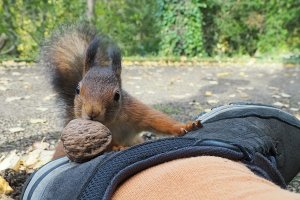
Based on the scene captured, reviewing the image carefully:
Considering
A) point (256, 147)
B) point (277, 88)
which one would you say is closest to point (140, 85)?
point (277, 88)

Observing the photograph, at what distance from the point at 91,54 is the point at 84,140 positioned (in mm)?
432

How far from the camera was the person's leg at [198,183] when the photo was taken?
0.59 meters

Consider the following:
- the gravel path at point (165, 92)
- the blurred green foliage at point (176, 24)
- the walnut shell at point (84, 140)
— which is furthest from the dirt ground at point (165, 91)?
the blurred green foliage at point (176, 24)

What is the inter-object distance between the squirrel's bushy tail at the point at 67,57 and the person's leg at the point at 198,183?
76cm

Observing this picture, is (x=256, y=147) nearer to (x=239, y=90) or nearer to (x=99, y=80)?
(x=99, y=80)

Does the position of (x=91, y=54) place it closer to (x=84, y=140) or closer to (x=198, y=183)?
(x=84, y=140)

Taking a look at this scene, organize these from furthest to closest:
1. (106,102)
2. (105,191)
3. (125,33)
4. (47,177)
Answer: (125,33) → (106,102) → (47,177) → (105,191)

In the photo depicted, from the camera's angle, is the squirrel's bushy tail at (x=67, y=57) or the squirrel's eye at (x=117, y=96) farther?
the squirrel's bushy tail at (x=67, y=57)

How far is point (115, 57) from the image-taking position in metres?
1.30

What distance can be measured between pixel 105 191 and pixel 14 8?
698 centimetres

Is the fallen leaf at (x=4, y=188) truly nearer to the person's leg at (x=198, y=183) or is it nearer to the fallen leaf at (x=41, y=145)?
the fallen leaf at (x=41, y=145)

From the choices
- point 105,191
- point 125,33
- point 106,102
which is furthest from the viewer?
point 125,33

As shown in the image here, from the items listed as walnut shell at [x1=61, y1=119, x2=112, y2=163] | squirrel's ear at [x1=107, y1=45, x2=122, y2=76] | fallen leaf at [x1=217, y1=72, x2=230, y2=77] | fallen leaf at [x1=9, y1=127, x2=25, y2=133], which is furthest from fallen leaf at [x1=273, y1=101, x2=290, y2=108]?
walnut shell at [x1=61, y1=119, x2=112, y2=163]

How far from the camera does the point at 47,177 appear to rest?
2.88 feet
